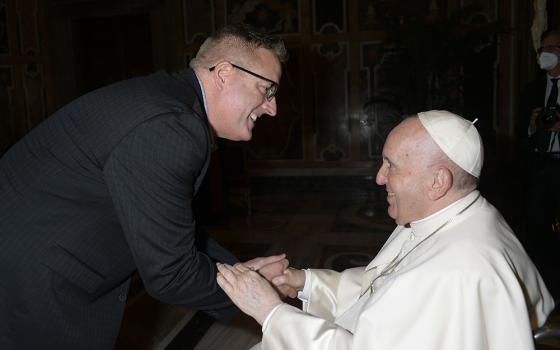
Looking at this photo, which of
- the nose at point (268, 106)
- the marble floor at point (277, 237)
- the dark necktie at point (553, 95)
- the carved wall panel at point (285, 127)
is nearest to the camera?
the nose at point (268, 106)

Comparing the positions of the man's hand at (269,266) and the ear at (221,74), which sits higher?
the ear at (221,74)

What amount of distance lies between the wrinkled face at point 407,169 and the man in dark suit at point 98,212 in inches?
25.7

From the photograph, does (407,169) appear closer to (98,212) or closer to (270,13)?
(98,212)

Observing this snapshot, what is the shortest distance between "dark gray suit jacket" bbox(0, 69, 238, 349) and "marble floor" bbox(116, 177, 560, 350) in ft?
5.43

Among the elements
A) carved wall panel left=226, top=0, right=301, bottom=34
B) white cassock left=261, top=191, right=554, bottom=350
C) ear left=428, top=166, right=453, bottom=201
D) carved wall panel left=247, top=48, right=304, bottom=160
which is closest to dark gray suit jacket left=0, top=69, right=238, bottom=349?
white cassock left=261, top=191, right=554, bottom=350

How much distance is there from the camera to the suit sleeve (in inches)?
58.2

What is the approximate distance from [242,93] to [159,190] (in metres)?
0.54

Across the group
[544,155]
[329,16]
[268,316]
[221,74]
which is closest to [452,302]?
[268,316]

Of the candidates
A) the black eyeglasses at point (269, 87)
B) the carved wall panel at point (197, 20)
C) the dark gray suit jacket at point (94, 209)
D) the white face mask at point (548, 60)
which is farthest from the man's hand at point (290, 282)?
the carved wall panel at point (197, 20)

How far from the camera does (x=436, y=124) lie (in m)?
1.72

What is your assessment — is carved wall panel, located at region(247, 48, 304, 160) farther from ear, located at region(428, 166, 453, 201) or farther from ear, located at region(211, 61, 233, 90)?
ear, located at region(428, 166, 453, 201)

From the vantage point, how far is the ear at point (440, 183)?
166 cm

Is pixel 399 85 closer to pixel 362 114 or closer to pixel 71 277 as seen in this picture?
pixel 362 114

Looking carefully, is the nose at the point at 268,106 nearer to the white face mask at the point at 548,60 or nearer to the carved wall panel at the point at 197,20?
the white face mask at the point at 548,60
